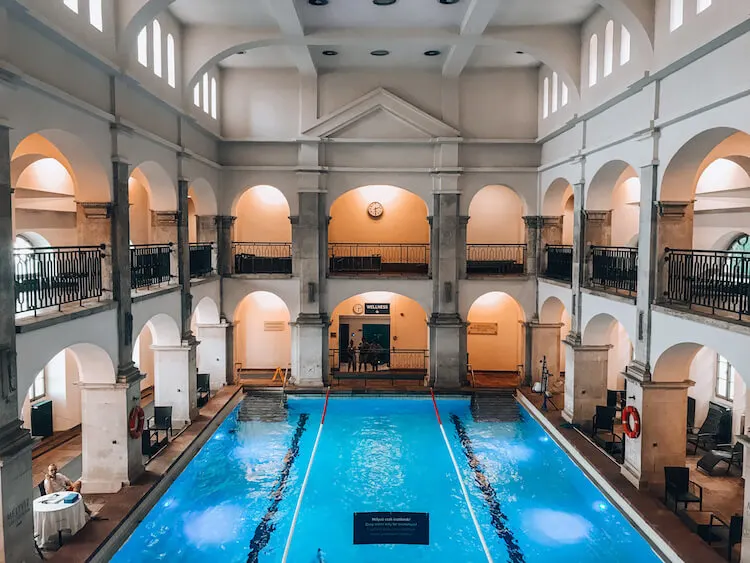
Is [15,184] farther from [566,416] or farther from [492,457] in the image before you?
[566,416]

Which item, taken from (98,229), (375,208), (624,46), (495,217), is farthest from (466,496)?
(375,208)

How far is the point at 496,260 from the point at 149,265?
14302 millimetres

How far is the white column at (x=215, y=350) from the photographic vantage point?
2314 cm

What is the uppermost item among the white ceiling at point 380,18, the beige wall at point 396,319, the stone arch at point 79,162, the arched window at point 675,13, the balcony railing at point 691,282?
the white ceiling at point 380,18

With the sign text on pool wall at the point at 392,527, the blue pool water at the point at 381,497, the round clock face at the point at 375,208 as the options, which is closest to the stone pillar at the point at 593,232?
the blue pool water at the point at 381,497

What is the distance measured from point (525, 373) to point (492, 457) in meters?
7.17

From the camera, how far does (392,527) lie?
9.85 meters

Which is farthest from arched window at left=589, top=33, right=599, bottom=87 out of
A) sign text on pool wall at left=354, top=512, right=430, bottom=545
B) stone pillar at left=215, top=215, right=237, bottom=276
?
stone pillar at left=215, top=215, right=237, bottom=276

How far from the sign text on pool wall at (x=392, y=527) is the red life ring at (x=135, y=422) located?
22.2 ft

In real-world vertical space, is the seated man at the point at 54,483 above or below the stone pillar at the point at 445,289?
below

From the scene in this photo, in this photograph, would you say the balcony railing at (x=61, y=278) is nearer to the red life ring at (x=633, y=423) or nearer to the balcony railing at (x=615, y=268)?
the red life ring at (x=633, y=423)

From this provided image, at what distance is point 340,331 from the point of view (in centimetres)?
2738

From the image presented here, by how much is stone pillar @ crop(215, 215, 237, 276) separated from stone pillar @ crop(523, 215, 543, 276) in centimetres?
1141

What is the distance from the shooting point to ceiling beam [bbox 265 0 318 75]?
50.7 feet
